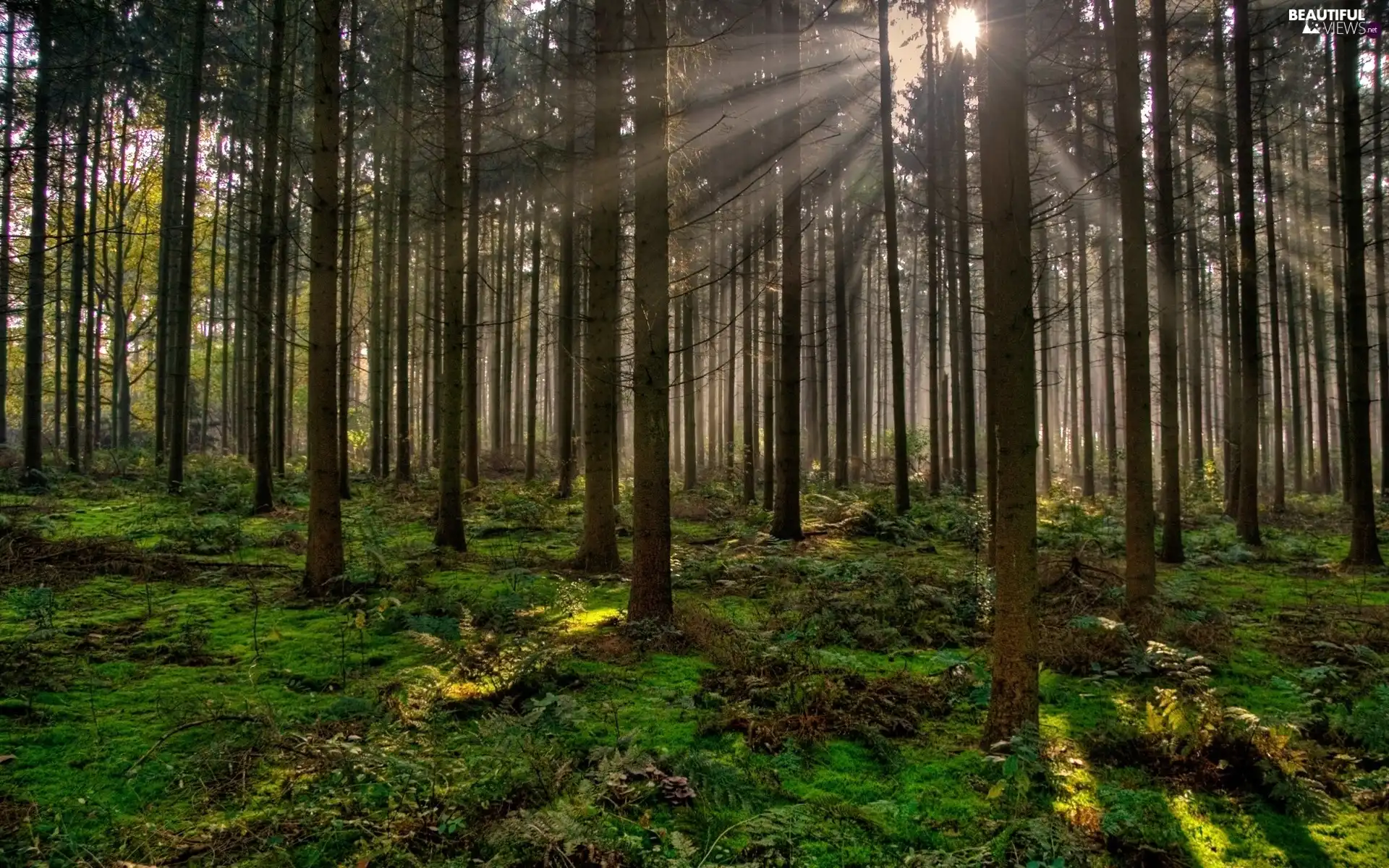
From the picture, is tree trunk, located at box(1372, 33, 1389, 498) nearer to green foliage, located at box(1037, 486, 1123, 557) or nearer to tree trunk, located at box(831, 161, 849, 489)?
green foliage, located at box(1037, 486, 1123, 557)

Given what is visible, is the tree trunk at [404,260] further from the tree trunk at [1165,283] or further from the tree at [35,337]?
the tree trunk at [1165,283]

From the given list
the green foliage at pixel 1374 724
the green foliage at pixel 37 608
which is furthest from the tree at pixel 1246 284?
the green foliage at pixel 37 608

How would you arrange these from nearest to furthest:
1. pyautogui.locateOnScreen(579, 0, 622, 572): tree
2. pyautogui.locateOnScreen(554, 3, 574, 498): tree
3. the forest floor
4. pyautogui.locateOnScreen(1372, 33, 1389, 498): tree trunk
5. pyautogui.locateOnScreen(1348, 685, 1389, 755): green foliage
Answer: the forest floor → pyautogui.locateOnScreen(1348, 685, 1389, 755): green foliage → pyautogui.locateOnScreen(579, 0, 622, 572): tree → pyautogui.locateOnScreen(554, 3, 574, 498): tree → pyautogui.locateOnScreen(1372, 33, 1389, 498): tree trunk

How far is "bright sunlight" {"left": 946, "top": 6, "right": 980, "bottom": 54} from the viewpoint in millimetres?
4602

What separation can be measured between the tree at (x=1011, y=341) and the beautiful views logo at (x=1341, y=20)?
27.0 feet

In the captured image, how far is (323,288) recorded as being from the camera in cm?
716

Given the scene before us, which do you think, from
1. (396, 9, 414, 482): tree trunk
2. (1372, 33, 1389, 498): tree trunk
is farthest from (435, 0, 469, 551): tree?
(1372, 33, 1389, 498): tree trunk

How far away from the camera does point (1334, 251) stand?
23344 mm

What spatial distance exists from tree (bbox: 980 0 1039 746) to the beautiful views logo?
8238 mm

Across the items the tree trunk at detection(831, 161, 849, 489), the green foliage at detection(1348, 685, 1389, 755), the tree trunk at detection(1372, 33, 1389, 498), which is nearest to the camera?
the green foliage at detection(1348, 685, 1389, 755)

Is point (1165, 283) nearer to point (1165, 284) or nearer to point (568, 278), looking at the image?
point (1165, 284)

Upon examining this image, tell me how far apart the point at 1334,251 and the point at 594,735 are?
101 ft

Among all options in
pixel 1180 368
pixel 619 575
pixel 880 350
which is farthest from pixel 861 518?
pixel 880 350

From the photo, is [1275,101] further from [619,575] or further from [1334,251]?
[619,575]
